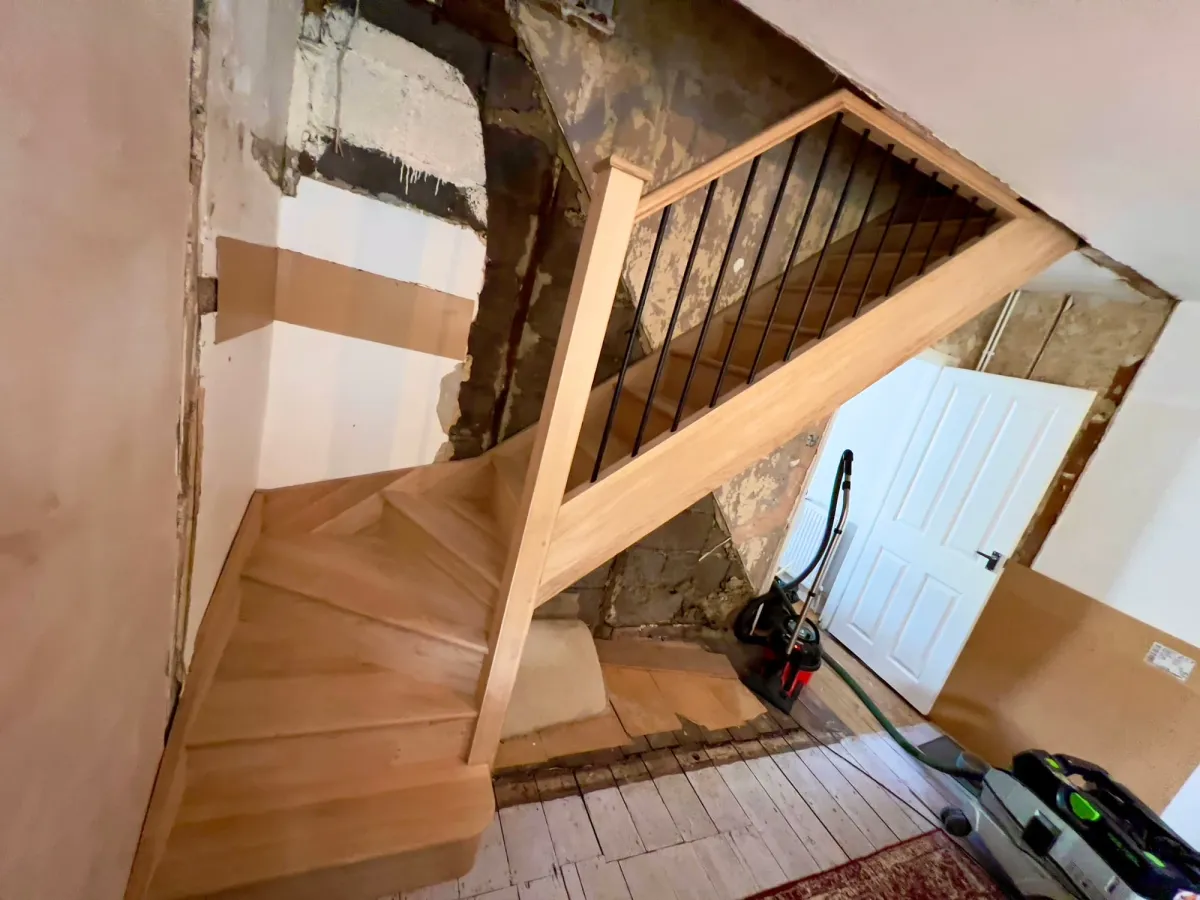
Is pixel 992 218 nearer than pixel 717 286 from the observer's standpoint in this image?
No

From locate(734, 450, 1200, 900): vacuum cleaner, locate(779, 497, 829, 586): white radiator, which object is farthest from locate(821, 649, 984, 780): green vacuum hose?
locate(779, 497, 829, 586): white radiator

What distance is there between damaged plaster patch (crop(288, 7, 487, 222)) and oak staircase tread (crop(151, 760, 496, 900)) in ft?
6.64

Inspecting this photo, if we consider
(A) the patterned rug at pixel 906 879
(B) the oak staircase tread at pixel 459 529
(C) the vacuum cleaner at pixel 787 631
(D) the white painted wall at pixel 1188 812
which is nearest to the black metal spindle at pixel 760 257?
(B) the oak staircase tread at pixel 459 529

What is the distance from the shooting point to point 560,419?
1.42m

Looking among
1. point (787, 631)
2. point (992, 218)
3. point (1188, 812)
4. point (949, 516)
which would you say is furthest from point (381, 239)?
point (1188, 812)

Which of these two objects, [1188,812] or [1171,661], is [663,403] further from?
[1188,812]

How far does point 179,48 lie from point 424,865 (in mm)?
2023

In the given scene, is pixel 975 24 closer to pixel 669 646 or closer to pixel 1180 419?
pixel 1180 419

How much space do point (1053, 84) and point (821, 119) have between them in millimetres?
529

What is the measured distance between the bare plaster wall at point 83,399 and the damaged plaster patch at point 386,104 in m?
1.01

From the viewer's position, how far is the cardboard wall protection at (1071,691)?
7.20ft

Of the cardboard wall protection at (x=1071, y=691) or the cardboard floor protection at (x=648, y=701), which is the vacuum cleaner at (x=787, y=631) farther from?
the cardboard wall protection at (x=1071, y=691)

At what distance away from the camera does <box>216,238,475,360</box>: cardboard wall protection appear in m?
1.59

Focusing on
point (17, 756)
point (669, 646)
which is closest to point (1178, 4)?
point (17, 756)
